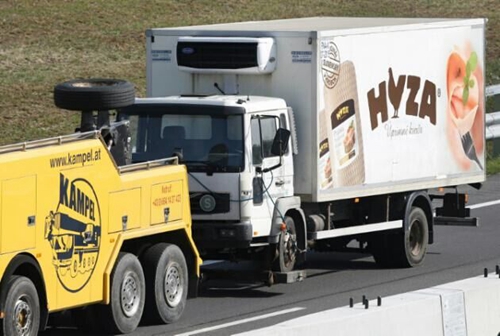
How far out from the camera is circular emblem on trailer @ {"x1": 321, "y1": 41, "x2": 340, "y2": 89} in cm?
1806

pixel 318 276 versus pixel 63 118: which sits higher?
pixel 63 118

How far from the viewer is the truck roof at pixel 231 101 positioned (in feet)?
56.9

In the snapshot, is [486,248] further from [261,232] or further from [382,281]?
[261,232]

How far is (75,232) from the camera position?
1449 centimetres

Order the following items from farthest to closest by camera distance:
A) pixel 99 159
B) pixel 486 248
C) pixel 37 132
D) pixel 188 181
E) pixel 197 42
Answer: pixel 37 132, pixel 486 248, pixel 197 42, pixel 188 181, pixel 99 159

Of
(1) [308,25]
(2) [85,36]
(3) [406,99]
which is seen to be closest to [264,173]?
(1) [308,25]

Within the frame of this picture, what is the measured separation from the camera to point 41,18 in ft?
116

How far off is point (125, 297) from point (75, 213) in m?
1.22

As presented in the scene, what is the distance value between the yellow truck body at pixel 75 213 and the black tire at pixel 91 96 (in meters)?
0.76

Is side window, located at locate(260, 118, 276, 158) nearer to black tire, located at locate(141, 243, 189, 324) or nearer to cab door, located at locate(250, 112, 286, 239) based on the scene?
cab door, located at locate(250, 112, 286, 239)

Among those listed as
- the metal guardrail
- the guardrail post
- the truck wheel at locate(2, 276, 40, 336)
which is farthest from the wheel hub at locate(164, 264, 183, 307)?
the guardrail post

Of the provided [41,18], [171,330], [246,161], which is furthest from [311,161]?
[41,18]

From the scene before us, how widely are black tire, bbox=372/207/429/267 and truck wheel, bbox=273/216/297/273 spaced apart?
2157 mm

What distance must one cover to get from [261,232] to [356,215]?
2465 millimetres
